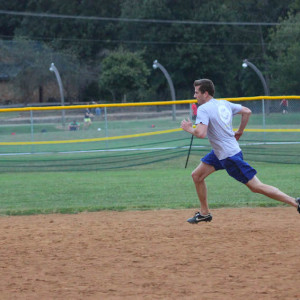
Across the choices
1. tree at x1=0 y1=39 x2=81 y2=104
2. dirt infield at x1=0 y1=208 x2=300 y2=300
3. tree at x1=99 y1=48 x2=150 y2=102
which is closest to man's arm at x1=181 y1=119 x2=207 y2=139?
dirt infield at x1=0 y1=208 x2=300 y2=300

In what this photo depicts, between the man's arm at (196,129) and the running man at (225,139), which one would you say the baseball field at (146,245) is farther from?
the man's arm at (196,129)

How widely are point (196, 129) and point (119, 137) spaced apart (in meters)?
12.0

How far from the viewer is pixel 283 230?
25.0 ft

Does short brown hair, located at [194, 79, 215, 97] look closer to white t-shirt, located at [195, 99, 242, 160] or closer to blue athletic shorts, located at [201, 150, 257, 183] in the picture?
white t-shirt, located at [195, 99, 242, 160]

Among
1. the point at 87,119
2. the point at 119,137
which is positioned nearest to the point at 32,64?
the point at 87,119

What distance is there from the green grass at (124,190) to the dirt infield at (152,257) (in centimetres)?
138

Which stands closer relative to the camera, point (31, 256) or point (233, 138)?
point (31, 256)

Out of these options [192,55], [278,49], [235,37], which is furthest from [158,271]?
[235,37]

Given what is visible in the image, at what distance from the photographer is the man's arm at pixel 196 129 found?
686cm

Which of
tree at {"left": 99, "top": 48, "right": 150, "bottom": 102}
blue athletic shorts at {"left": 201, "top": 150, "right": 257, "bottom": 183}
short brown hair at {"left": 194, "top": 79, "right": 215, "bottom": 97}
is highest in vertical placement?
tree at {"left": 99, "top": 48, "right": 150, "bottom": 102}

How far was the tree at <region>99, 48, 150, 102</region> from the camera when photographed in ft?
163

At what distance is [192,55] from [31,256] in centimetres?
5401

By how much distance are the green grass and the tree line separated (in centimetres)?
3699

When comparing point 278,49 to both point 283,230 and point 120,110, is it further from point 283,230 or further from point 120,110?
point 283,230
